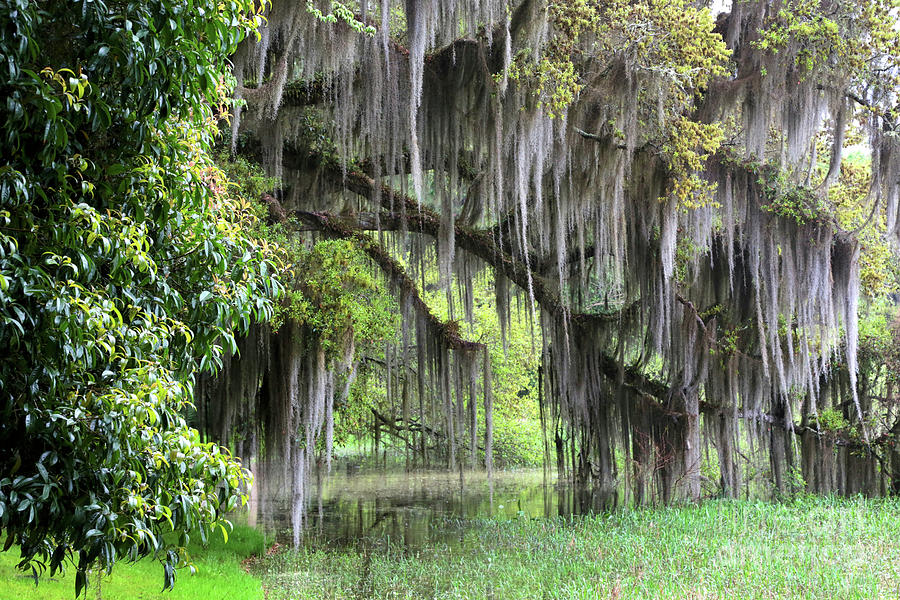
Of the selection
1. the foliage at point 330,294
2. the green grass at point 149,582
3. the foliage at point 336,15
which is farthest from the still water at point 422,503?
the foliage at point 336,15

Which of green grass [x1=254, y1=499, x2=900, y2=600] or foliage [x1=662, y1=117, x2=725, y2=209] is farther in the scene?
foliage [x1=662, y1=117, x2=725, y2=209]

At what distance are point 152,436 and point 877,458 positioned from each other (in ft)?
45.1

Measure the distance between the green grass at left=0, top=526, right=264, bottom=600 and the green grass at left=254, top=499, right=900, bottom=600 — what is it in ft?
1.54

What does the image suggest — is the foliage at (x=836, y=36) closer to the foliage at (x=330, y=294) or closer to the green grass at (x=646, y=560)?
the green grass at (x=646, y=560)

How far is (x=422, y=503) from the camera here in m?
17.8

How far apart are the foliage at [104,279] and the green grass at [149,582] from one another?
91.8 inches

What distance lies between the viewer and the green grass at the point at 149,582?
662 cm

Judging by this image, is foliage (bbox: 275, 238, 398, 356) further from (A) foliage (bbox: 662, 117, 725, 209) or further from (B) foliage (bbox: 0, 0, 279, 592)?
(B) foliage (bbox: 0, 0, 279, 592)

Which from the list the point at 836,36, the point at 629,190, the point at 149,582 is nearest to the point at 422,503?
the point at 629,190

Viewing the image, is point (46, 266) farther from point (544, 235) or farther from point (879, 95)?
point (879, 95)

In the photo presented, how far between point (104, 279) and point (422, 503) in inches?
571

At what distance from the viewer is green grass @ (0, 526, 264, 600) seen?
21.7ft

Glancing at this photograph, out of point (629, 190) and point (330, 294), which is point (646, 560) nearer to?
point (330, 294)

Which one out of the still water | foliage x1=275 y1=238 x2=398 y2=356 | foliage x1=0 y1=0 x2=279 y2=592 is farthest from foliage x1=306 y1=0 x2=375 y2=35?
the still water
